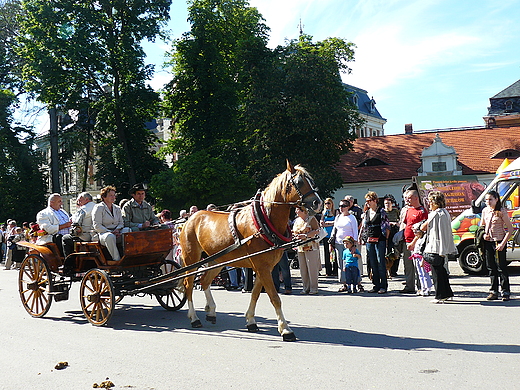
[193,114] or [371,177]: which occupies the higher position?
[193,114]

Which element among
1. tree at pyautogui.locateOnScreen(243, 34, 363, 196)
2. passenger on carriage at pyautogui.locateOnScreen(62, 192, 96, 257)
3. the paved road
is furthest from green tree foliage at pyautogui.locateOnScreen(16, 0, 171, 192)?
the paved road

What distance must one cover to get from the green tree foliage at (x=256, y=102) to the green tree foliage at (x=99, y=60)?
7.86 feet

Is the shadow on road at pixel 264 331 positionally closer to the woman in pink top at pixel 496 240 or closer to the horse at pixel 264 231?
the horse at pixel 264 231

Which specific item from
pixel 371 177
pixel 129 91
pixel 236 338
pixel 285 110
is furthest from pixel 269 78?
pixel 236 338

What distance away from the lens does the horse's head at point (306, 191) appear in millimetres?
7629

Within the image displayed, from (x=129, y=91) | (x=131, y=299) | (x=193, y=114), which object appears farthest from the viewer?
(x=193, y=114)

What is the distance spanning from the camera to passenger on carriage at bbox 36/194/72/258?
10180mm

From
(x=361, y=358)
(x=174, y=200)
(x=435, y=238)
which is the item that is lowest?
(x=361, y=358)

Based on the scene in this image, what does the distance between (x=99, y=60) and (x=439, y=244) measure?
26477mm

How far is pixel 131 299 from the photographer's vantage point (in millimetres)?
12562

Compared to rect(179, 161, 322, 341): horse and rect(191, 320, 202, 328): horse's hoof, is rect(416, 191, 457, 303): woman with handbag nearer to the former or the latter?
rect(179, 161, 322, 341): horse

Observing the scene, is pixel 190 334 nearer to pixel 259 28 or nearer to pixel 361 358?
pixel 361 358

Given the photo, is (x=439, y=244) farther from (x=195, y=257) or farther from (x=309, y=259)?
(x=195, y=257)

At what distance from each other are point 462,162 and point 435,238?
39.7 meters
